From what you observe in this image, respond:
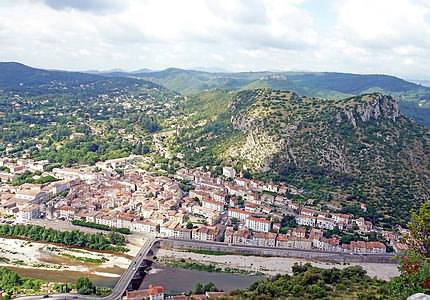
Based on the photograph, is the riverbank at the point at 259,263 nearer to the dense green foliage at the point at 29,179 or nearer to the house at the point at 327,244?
the house at the point at 327,244

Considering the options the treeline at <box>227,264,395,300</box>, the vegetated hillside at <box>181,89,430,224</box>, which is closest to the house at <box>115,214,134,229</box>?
the treeline at <box>227,264,395,300</box>

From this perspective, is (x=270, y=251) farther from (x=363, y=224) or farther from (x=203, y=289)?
(x=203, y=289)

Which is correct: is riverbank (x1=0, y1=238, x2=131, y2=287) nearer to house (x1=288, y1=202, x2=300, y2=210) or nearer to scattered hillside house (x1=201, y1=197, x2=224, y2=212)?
scattered hillside house (x1=201, y1=197, x2=224, y2=212)

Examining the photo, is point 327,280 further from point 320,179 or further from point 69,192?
point 69,192

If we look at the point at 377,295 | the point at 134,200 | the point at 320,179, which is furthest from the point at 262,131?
the point at 377,295

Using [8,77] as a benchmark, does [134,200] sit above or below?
below

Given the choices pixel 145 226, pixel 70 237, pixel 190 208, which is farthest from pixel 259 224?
pixel 70 237
